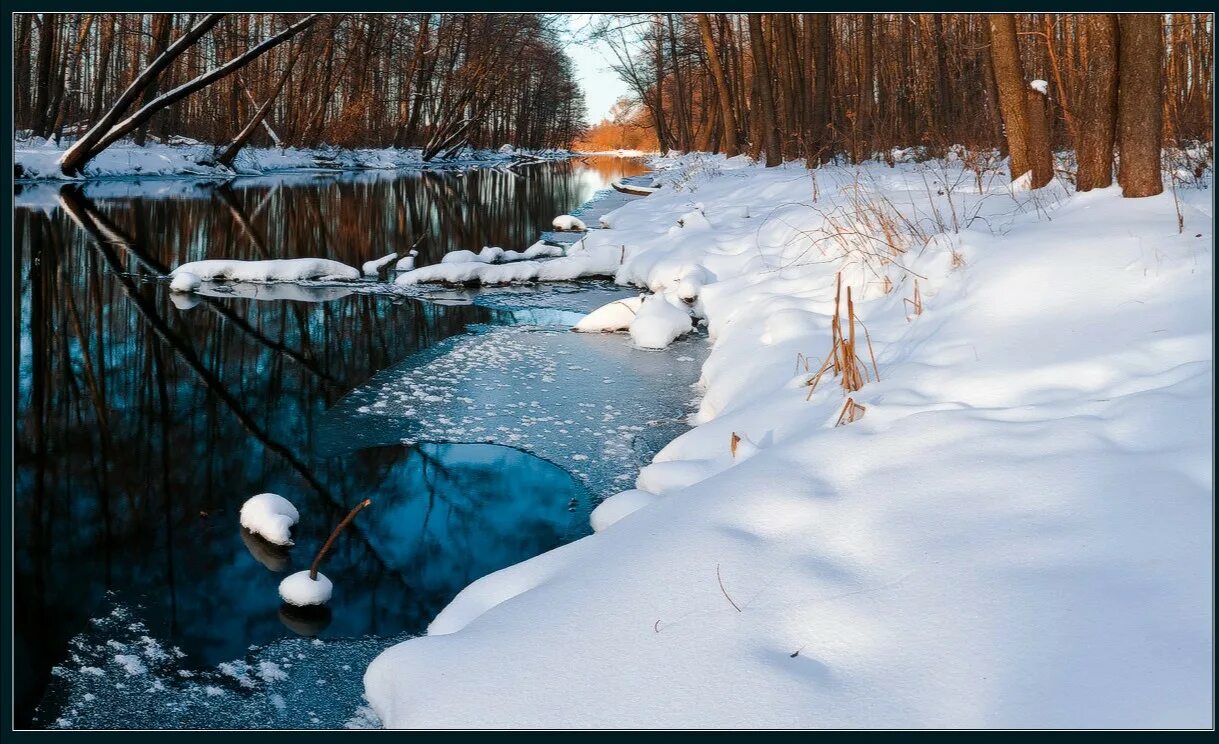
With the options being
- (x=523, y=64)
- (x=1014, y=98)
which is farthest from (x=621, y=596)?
(x=523, y=64)

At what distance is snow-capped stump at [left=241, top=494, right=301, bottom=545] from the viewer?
2984 millimetres

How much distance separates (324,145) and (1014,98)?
1122 inches

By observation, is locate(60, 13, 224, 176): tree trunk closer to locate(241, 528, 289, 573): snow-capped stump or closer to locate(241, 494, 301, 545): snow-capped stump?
locate(241, 494, 301, 545): snow-capped stump

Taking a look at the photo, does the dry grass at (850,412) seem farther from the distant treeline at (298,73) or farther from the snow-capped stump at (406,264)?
the distant treeline at (298,73)

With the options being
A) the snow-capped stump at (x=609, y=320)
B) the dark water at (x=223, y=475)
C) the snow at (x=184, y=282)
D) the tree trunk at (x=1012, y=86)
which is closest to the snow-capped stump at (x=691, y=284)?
the snow-capped stump at (x=609, y=320)

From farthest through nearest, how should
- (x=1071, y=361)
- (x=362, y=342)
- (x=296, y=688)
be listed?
(x=362, y=342), (x=1071, y=361), (x=296, y=688)

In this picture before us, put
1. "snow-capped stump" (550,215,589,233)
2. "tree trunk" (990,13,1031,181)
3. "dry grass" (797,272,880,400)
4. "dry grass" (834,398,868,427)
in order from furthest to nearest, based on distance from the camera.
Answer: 1. "snow-capped stump" (550,215,589,233)
2. "tree trunk" (990,13,1031,181)
3. "dry grass" (797,272,880,400)
4. "dry grass" (834,398,868,427)

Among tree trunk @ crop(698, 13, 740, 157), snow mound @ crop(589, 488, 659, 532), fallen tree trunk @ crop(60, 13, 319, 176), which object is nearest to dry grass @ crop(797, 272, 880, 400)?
snow mound @ crop(589, 488, 659, 532)

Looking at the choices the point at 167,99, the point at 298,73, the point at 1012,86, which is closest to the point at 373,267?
the point at 1012,86

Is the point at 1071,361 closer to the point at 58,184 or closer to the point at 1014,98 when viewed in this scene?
the point at 1014,98

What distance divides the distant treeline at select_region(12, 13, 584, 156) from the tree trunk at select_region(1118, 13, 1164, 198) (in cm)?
1459

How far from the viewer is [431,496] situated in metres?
3.41

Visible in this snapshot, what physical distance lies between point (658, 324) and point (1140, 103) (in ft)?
9.48

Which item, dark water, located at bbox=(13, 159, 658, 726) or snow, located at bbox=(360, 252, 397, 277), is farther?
snow, located at bbox=(360, 252, 397, 277)
